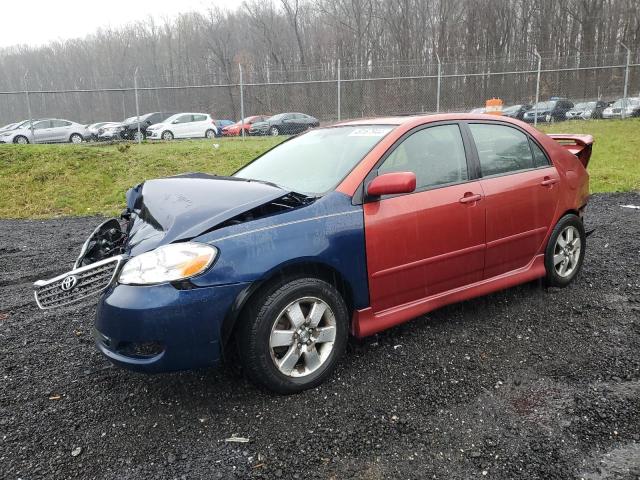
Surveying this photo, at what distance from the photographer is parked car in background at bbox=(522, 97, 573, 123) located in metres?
18.5

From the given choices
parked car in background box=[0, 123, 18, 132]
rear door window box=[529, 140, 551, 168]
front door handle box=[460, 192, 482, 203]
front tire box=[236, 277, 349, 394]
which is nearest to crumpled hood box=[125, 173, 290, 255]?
front tire box=[236, 277, 349, 394]

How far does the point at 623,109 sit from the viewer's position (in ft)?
60.2

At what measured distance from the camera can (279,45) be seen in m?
49.1

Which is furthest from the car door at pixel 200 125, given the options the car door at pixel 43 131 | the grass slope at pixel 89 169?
the grass slope at pixel 89 169

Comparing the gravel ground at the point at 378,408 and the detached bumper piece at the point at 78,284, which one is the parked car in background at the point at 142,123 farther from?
the detached bumper piece at the point at 78,284

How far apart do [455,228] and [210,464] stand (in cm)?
215

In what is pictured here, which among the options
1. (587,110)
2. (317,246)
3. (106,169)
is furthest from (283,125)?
(317,246)

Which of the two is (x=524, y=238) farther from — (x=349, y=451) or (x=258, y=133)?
(x=258, y=133)

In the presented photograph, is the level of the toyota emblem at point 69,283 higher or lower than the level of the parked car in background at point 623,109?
lower

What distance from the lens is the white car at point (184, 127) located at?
2305cm

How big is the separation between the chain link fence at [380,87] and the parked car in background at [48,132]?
108 centimetres

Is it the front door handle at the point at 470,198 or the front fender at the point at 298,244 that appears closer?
the front fender at the point at 298,244

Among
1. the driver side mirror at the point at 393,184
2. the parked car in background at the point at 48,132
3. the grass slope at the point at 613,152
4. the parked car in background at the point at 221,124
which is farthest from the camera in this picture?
the parked car in background at the point at 221,124

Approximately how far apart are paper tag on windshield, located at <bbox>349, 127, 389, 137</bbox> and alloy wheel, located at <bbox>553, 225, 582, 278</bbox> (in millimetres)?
1909
